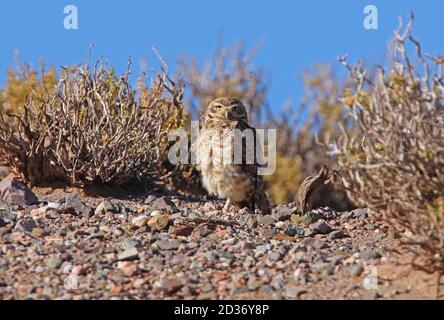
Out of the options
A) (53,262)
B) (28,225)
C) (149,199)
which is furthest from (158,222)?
(149,199)

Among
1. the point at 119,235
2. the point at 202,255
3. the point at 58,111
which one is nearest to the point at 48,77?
the point at 58,111

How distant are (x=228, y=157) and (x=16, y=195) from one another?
2319 millimetres

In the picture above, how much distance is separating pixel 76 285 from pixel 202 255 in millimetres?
1020

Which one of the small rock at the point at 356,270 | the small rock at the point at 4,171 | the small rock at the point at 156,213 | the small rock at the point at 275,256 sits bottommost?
the small rock at the point at 356,270

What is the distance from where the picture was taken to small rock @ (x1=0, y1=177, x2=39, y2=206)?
8711mm

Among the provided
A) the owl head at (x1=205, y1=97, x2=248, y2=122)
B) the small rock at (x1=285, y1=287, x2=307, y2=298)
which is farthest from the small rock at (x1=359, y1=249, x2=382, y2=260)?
the owl head at (x1=205, y1=97, x2=248, y2=122)

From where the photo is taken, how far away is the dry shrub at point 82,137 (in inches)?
395

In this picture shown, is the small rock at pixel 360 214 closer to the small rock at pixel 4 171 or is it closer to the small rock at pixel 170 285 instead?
the small rock at pixel 170 285

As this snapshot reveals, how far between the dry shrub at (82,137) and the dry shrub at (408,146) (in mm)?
4617

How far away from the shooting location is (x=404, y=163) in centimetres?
587

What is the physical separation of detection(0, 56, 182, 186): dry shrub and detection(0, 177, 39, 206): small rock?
3.51ft

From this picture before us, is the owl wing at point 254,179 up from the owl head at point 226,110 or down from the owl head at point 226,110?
down

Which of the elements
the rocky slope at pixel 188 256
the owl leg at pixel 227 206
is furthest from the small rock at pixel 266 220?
the owl leg at pixel 227 206
